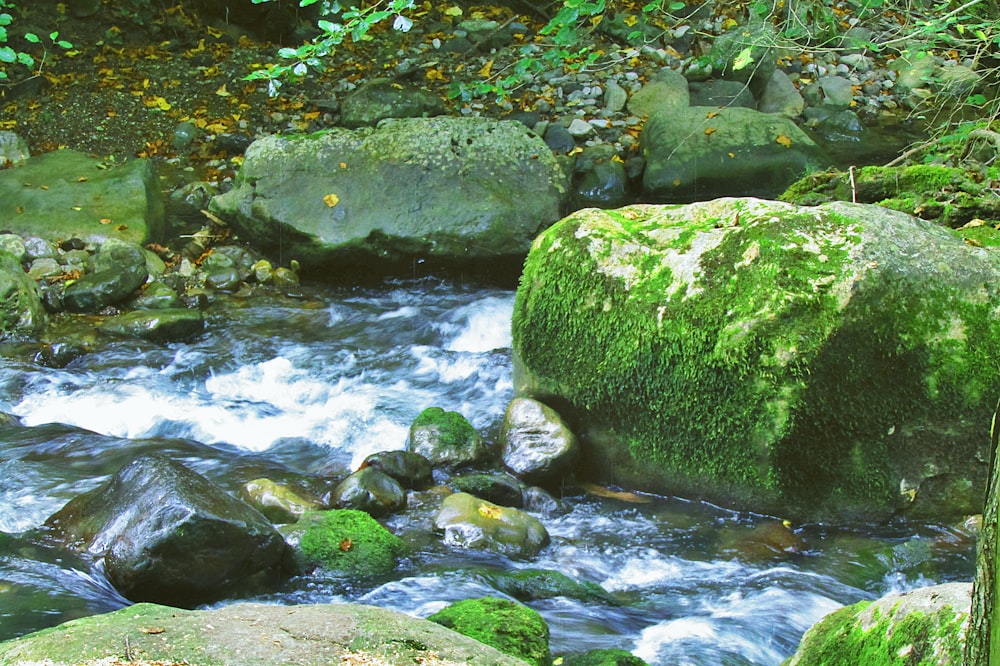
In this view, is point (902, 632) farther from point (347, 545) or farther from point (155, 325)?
point (155, 325)

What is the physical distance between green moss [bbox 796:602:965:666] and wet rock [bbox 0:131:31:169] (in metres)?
8.95

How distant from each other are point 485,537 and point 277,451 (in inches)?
67.2

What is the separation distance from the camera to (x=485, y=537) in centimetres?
446

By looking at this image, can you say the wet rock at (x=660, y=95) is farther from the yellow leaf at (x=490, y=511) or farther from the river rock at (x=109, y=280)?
the yellow leaf at (x=490, y=511)

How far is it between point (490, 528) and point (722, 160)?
5.77 m

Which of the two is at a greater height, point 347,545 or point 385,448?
point 347,545

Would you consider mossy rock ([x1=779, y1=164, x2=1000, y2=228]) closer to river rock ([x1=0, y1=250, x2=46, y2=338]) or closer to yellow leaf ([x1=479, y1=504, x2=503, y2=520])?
yellow leaf ([x1=479, y1=504, x2=503, y2=520])

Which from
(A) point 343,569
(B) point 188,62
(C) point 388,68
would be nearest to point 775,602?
(A) point 343,569

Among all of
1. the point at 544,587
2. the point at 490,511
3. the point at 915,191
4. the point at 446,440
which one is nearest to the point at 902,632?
the point at 544,587

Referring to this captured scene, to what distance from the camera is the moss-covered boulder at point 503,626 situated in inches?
120

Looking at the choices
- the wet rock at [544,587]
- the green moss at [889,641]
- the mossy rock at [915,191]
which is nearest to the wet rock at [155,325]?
the wet rock at [544,587]

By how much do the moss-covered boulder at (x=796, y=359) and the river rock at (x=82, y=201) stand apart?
4.75 m

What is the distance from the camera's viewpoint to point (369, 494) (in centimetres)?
476

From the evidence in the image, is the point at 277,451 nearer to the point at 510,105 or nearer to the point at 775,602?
A: the point at 775,602
